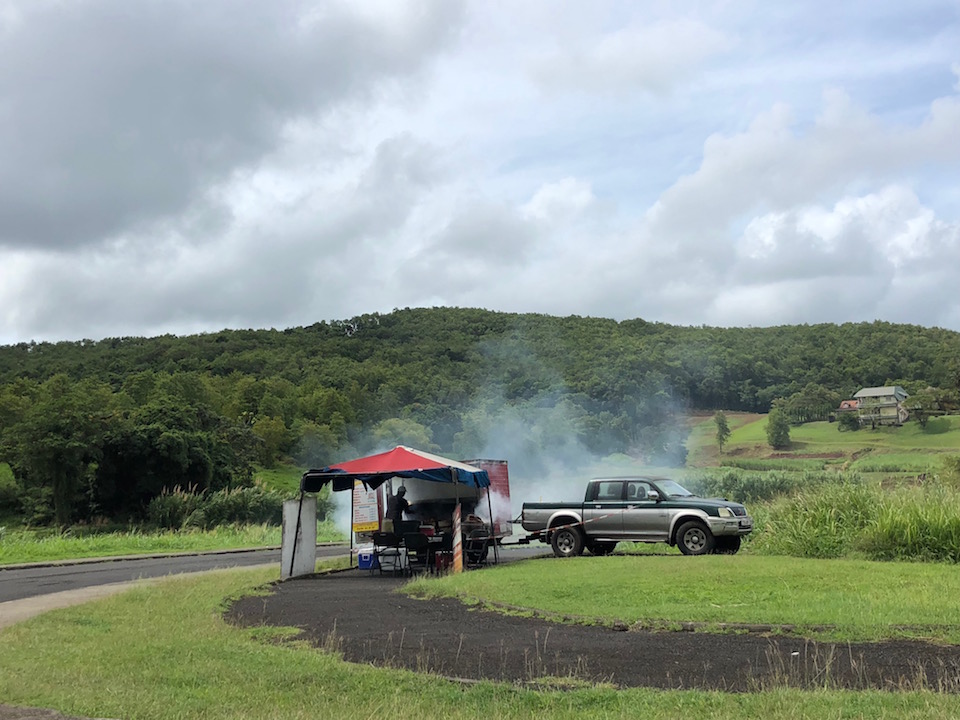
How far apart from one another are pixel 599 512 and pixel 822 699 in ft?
48.0

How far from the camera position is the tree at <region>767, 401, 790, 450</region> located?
2857 inches

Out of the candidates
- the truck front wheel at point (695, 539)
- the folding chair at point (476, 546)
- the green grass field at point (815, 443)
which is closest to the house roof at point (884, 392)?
the green grass field at point (815, 443)

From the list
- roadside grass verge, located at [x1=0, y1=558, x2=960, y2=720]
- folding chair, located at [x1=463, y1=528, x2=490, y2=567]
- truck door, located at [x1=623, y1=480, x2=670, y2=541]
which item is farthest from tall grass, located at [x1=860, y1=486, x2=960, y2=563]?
roadside grass verge, located at [x1=0, y1=558, x2=960, y2=720]

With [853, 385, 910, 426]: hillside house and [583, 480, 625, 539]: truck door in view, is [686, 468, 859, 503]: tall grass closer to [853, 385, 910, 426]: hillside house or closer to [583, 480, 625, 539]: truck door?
[583, 480, 625, 539]: truck door

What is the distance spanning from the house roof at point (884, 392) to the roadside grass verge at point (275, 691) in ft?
226

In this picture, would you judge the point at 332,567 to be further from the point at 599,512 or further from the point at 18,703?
the point at 18,703

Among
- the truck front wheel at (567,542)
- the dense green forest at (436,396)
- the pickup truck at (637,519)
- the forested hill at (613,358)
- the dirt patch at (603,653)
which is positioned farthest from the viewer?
the forested hill at (613,358)

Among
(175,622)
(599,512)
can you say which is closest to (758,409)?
(599,512)

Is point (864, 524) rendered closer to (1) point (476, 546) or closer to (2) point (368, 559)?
(1) point (476, 546)

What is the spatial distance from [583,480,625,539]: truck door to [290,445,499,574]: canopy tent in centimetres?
297

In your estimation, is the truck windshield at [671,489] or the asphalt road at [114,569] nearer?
the asphalt road at [114,569]

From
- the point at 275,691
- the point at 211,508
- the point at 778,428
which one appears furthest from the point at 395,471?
the point at 778,428

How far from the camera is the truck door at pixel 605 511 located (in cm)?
2122

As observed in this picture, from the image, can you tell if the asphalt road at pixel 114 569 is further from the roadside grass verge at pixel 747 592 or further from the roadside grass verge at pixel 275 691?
the roadside grass verge at pixel 275 691
